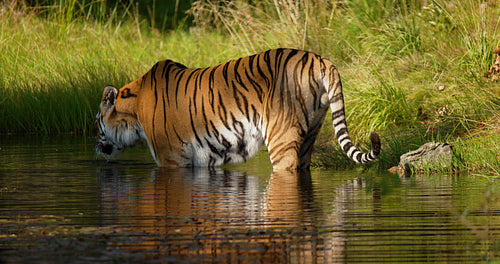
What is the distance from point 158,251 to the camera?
4.23 metres

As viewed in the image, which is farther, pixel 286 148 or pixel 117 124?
pixel 117 124

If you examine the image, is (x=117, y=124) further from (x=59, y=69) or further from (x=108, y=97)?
(x=59, y=69)

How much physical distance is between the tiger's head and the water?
0.94 meters

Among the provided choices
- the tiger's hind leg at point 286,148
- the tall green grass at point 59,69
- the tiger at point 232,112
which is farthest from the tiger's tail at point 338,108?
the tall green grass at point 59,69

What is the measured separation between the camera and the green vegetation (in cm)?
902

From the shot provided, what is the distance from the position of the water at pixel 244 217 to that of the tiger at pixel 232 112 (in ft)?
0.89

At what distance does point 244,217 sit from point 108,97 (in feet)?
15.5

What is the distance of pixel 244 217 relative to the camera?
5324 millimetres

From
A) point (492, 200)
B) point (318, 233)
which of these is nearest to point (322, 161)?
point (492, 200)

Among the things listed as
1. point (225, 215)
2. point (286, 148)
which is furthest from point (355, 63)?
point (225, 215)

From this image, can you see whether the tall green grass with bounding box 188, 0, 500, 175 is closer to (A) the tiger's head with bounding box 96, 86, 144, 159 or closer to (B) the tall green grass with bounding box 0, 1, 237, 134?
(B) the tall green grass with bounding box 0, 1, 237, 134

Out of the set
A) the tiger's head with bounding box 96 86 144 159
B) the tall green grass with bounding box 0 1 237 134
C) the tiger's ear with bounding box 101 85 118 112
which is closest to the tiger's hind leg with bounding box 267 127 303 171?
the tiger's head with bounding box 96 86 144 159

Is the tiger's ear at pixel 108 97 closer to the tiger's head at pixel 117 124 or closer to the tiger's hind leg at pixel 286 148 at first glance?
the tiger's head at pixel 117 124

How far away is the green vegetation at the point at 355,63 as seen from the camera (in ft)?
29.6
